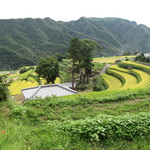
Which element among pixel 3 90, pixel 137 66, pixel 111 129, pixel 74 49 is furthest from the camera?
pixel 137 66

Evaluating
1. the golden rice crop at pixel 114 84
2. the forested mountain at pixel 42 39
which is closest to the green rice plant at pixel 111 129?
the golden rice crop at pixel 114 84

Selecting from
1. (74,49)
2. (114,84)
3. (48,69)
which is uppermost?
(74,49)

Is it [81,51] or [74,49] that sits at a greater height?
[74,49]

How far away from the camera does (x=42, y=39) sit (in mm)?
99562

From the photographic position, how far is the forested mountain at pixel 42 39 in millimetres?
67625

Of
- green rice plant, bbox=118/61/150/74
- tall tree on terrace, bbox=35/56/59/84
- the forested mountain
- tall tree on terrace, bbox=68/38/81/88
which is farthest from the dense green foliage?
the forested mountain

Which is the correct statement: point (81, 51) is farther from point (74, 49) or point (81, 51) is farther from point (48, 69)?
point (48, 69)

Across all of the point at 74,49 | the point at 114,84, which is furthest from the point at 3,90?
the point at 114,84

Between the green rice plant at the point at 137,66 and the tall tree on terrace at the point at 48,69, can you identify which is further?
the green rice plant at the point at 137,66

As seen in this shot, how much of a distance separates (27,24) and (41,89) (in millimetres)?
112786

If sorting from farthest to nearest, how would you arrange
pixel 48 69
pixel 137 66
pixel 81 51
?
pixel 137 66 → pixel 81 51 → pixel 48 69

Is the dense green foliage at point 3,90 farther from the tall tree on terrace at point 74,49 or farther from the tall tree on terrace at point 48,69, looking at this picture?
the tall tree on terrace at point 48,69

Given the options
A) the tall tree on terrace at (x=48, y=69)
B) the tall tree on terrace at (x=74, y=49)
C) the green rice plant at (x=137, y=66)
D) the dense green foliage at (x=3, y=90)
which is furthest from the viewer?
the green rice plant at (x=137, y=66)

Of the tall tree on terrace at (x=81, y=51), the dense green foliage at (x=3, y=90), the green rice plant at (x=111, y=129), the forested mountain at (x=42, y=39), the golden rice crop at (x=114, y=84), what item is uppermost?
the forested mountain at (x=42, y=39)
